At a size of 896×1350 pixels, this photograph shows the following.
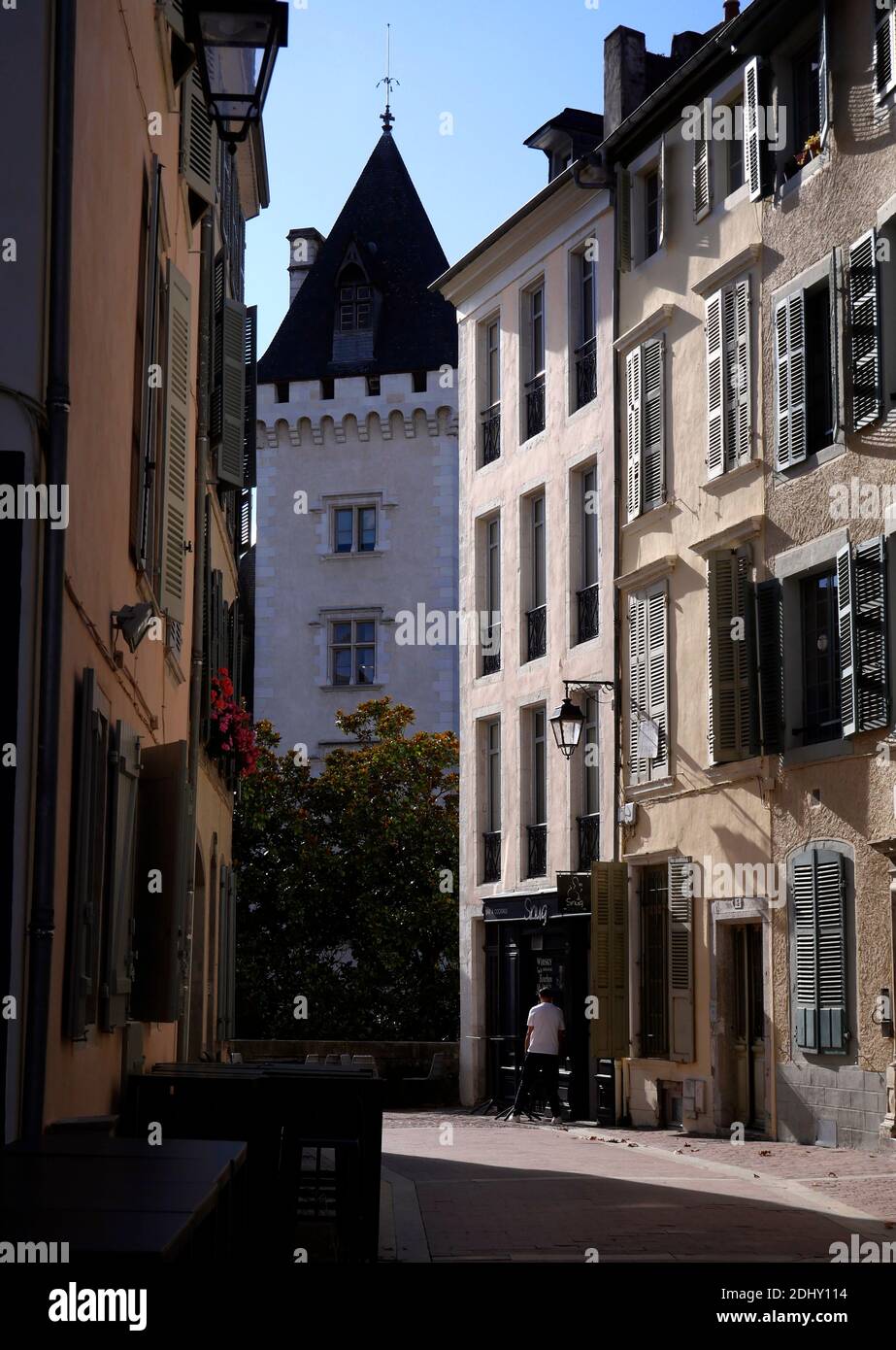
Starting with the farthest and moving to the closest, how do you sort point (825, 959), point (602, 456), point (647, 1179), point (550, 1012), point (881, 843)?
point (602, 456), point (550, 1012), point (825, 959), point (881, 843), point (647, 1179)

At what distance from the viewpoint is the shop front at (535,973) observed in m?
24.6

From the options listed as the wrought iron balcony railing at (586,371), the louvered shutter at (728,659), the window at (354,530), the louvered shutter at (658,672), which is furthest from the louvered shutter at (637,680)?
the window at (354,530)

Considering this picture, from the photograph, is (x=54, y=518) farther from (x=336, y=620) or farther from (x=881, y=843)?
(x=336, y=620)

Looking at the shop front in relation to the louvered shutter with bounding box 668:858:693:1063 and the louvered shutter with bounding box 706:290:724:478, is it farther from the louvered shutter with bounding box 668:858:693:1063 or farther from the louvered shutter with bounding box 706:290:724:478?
the louvered shutter with bounding box 706:290:724:478

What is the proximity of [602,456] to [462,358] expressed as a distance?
224 inches

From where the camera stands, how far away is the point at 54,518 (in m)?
7.36

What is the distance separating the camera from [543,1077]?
23578 millimetres

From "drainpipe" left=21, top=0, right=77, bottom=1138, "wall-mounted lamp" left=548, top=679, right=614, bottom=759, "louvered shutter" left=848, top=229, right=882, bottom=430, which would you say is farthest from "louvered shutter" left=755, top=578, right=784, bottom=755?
"drainpipe" left=21, top=0, right=77, bottom=1138

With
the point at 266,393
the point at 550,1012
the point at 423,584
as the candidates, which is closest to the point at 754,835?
the point at 550,1012

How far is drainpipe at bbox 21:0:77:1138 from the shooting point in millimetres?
7125

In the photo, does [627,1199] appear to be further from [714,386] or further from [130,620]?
[714,386]

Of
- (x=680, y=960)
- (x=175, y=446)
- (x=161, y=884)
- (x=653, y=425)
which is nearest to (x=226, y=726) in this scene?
(x=175, y=446)

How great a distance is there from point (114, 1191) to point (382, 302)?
47084 mm
